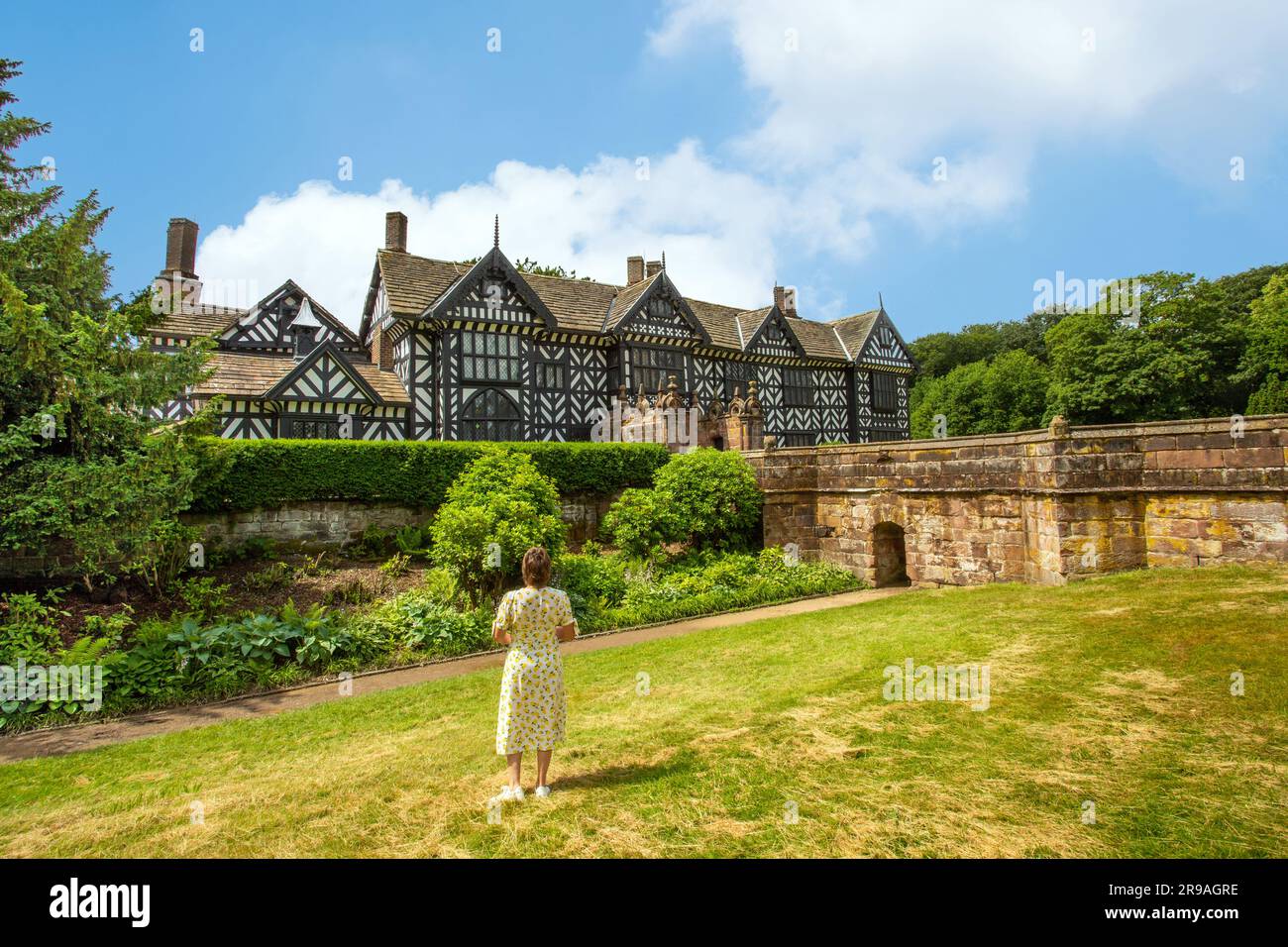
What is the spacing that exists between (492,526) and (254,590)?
454 cm

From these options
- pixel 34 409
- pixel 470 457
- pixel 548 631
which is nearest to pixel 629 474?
pixel 470 457

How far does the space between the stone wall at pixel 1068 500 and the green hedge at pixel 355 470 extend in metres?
6.61

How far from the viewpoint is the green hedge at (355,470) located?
12516mm

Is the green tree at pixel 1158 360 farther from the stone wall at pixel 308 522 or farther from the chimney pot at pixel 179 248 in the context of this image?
the chimney pot at pixel 179 248

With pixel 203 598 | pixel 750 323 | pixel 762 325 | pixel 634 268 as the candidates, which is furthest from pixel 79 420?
pixel 750 323

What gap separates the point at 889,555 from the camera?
13930 mm

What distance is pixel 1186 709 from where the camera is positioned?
4.89m

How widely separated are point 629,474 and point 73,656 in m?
12.4

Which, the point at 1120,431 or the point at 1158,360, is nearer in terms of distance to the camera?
the point at 1120,431

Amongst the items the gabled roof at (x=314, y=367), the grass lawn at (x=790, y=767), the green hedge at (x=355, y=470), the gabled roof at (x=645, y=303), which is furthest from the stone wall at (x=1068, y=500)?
the gabled roof at (x=314, y=367)

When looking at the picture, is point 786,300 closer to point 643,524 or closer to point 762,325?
point 762,325

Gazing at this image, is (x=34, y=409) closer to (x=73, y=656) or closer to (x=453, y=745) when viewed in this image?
(x=73, y=656)

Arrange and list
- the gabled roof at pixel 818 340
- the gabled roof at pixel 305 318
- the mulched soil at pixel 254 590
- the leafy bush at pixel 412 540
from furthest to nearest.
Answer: the gabled roof at pixel 818 340, the gabled roof at pixel 305 318, the leafy bush at pixel 412 540, the mulched soil at pixel 254 590
